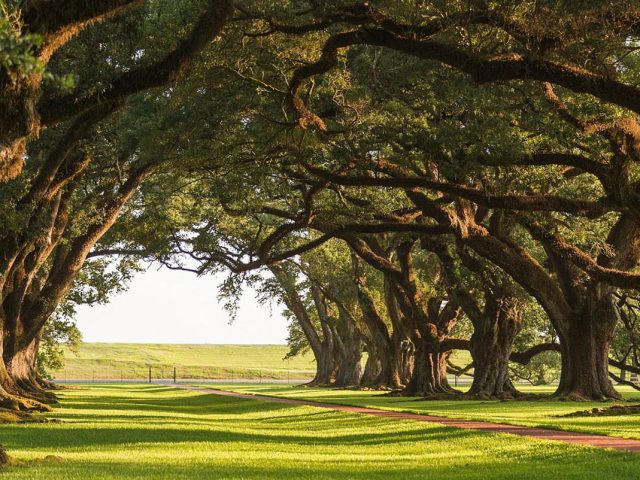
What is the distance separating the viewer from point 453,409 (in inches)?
1127

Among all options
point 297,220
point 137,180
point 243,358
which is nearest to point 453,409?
point 297,220

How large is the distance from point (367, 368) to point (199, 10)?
4296 centimetres

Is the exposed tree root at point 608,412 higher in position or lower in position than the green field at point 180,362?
lower

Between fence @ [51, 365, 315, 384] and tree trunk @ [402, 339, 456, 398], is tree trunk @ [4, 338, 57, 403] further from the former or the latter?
fence @ [51, 365, 315, 384]

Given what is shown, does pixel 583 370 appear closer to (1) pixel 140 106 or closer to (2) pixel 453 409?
(2) pixel 453 409

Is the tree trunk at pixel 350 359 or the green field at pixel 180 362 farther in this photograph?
the green field at pixel 180 362

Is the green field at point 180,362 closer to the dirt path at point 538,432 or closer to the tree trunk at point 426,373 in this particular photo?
the tree trunk at point 426,373

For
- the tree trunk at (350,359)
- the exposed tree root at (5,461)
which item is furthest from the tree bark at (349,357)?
the exposed tree root at (5,461)

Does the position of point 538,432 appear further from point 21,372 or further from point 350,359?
point 350,359

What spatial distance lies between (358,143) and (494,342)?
1461 cm

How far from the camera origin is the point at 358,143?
2480 centimetres

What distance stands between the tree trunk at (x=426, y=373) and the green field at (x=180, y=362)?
3860 centimetres

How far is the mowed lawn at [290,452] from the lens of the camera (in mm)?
13109

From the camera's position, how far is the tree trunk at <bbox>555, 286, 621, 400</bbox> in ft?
101
